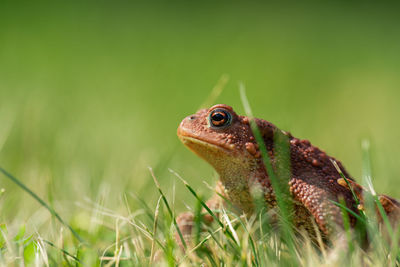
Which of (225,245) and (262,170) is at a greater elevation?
(262,170)

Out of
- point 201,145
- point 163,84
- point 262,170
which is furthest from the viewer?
point 163,84

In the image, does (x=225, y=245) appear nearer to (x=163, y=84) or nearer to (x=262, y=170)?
(x=262, y=170)

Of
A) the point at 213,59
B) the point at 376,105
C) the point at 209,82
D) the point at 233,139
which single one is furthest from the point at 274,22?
the point at 233,139

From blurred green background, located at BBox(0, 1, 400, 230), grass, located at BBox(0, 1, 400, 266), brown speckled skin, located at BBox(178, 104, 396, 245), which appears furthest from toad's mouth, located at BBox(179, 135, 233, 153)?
blurred green background, located at BBox(0, 1, 400, 230)

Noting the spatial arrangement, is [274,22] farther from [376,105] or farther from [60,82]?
[60,82]

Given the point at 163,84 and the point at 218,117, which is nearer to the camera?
the point at 218,117

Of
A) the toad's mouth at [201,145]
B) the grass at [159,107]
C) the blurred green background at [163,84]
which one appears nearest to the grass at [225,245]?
the grass at [159,107]

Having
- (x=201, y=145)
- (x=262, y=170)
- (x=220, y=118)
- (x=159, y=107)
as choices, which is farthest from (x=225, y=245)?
(x=159, y=107)
